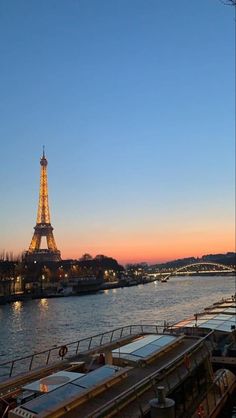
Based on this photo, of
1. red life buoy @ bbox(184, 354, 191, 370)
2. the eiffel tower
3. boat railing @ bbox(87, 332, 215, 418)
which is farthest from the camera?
the eiffel tower

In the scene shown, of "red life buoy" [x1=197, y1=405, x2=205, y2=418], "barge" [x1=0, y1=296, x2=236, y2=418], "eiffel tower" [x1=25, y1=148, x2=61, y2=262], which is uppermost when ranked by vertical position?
"eiffel tower" [x1=25, y1=148, x2=61, y2=262]

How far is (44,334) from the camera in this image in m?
41.5

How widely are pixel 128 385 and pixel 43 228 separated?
146 m

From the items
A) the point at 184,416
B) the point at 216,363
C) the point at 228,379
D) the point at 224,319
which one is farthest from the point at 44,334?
the point at 184,416

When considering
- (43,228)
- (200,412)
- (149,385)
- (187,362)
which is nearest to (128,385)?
(149,385)

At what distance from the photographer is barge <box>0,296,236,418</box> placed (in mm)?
8383

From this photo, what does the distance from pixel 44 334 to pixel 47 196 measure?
387 ft

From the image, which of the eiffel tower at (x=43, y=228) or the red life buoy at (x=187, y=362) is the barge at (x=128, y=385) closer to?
the red life buoy at (x=187, y=362)

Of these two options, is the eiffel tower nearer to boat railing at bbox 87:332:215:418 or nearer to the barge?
the barge

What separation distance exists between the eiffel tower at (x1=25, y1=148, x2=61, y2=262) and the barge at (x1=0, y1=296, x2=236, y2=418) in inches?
5507

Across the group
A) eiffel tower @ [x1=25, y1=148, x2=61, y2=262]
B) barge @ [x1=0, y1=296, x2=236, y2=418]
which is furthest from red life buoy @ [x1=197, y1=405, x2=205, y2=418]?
eiffel tower @ [x1=25, y1=148, x2=61, y2=262]

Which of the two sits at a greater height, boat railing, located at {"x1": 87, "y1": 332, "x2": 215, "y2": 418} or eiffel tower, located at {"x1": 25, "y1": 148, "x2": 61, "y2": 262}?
eiffel tower, located at {"x1": 25, "y1": 148, "x2": 61, "y2": 262}

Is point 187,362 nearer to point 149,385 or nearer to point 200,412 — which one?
point 200,412

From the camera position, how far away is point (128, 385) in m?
10.1
